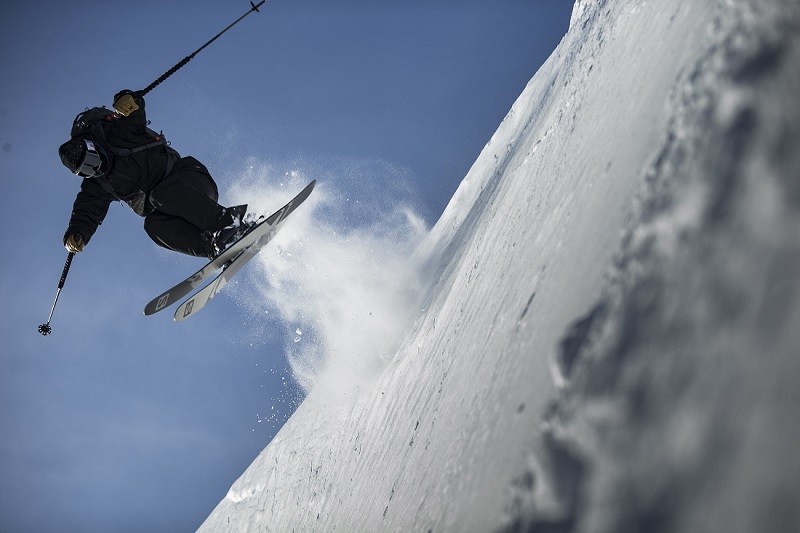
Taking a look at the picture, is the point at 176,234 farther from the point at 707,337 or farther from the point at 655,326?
the point at 707,337

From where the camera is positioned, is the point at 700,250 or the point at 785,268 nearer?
the point at 785,268

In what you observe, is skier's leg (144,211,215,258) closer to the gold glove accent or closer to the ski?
the ski

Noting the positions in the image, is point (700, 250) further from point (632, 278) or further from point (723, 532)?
point (723, 532)

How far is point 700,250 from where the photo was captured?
139cm

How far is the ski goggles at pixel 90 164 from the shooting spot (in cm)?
566

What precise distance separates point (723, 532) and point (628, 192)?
47.1 inches

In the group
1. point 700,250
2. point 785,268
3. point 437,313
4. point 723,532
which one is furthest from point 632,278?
point 437,313

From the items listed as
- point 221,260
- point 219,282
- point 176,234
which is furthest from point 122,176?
point 219,282

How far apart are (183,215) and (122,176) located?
0.71 meters

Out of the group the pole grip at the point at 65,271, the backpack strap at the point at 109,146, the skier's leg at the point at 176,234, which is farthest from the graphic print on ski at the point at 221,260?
the backpack strap at the point at 109,146

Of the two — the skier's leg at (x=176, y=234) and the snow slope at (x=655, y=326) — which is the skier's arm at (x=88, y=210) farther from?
the snow slope at (x=655, y=326)

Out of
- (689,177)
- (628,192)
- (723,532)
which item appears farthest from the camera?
(628,192)

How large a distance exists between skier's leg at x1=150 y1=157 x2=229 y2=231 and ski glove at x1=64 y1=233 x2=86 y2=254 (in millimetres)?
799

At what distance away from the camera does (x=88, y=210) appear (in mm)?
6039
